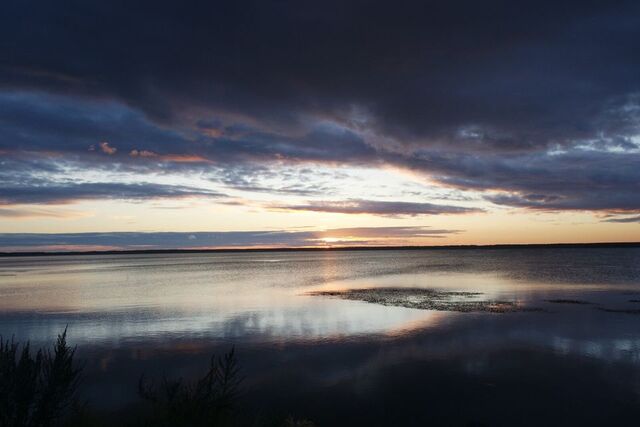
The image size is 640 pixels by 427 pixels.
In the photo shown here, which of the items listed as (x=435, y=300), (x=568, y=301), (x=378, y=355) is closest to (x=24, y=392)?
(x=378, y=355)

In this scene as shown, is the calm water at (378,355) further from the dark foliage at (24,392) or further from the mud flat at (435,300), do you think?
the dark foliage at (24,392)

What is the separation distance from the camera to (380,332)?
2770cm

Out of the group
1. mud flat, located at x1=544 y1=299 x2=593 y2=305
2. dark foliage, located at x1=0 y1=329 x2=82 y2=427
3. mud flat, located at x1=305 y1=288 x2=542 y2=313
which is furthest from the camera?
mud flat, located at x1=544 y1=299 x2=593 y2=305

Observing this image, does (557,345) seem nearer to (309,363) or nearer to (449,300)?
(309,363)

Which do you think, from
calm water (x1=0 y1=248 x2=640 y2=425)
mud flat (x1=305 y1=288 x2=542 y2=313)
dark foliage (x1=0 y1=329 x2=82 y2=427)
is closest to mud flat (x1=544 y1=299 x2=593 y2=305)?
calm water (x1=0 y1=248 x2=640 y2=425)

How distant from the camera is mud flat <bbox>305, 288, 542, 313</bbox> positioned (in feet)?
122

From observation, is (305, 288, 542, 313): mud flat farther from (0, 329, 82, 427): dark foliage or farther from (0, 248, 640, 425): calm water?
(0, 329, 82, 427): dark foliage

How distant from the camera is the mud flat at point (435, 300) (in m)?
37.3

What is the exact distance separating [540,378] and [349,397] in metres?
7.95

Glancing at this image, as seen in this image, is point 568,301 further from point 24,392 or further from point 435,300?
point 24,392

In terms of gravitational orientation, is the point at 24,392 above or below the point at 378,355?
above

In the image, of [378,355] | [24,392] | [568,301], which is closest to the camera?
[24,392]

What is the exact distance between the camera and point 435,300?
4312 cm

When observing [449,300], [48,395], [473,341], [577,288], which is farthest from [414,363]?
[577,288]
